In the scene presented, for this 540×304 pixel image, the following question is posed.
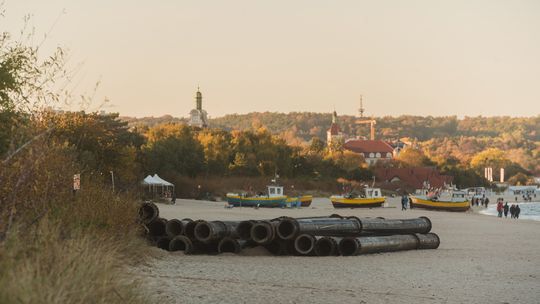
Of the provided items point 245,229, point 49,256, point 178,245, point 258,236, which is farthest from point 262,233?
point 49,256

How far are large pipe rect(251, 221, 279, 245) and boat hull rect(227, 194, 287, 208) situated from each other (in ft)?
144

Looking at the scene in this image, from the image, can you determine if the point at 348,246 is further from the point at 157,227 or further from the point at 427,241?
the point at 157,227

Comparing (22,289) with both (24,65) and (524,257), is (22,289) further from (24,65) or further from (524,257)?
(524,257)

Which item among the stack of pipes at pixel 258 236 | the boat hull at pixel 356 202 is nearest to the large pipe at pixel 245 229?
the stack of pipes at pixel 258 236

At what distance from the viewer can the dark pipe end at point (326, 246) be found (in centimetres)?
2228

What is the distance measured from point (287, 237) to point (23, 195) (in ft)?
33.3

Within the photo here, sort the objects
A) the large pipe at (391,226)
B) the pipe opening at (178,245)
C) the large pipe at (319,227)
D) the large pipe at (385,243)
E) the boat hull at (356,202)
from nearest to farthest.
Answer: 1. the pipe opening at (178,245)
2. the large pipe at (319,227)
3. the large pipe at (385,243)
4. the large pipe at (391,226)
5. the boat hull at (356,202)

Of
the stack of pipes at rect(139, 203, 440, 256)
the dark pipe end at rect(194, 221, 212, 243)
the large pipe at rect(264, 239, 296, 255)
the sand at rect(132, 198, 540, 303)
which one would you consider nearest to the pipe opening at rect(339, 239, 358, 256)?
the stack of pipes at rect(139, 203, 440, 256)

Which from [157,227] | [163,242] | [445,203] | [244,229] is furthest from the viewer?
[445,203]

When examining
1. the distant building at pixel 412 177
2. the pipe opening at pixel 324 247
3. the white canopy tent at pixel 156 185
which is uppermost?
the distant building at pixel 412 177

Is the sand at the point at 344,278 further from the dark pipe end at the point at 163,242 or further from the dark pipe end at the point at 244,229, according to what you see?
the dark pipe end at the point at 163,242

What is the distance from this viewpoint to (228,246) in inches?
854

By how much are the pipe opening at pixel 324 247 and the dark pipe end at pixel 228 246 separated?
2043 mm

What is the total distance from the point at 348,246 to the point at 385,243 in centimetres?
155
